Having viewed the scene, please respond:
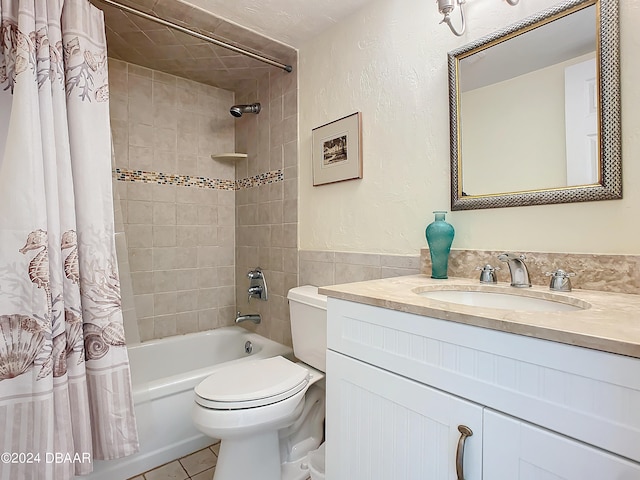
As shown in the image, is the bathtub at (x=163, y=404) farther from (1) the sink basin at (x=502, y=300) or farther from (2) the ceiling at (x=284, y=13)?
(2) the ceiling at (x=284, y=13)

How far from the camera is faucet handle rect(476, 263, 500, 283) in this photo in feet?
3.73

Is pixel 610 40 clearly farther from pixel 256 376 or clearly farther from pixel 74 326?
pixel 74 326

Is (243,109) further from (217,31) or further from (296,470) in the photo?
(296,470)

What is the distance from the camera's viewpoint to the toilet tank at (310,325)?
154 centimetres

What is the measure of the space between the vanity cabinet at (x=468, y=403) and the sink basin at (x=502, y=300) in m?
0.25

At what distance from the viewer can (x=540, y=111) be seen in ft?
3.61

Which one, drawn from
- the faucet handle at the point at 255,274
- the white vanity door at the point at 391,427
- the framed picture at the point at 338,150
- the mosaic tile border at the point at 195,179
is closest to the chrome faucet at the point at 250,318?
the faucet handle at the point at 255,274

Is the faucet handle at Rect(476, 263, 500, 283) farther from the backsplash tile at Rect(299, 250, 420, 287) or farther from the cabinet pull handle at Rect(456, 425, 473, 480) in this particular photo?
the cabinet pull handle at Rect(456, 425, 473, 480)

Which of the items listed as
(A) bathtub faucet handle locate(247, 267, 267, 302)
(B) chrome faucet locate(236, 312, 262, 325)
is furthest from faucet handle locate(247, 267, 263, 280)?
(B) chrome faucet locate(236, 312, 262, 325)

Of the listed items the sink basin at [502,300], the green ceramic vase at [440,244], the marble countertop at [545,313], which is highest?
the green ceramic vase at [440,244]

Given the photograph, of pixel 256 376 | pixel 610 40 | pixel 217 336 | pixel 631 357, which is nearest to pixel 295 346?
pixel 256 376

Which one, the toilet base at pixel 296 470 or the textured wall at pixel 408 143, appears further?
the toilet base at pixel 296 470

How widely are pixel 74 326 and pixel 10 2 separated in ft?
3.71

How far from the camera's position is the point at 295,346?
171 cm
